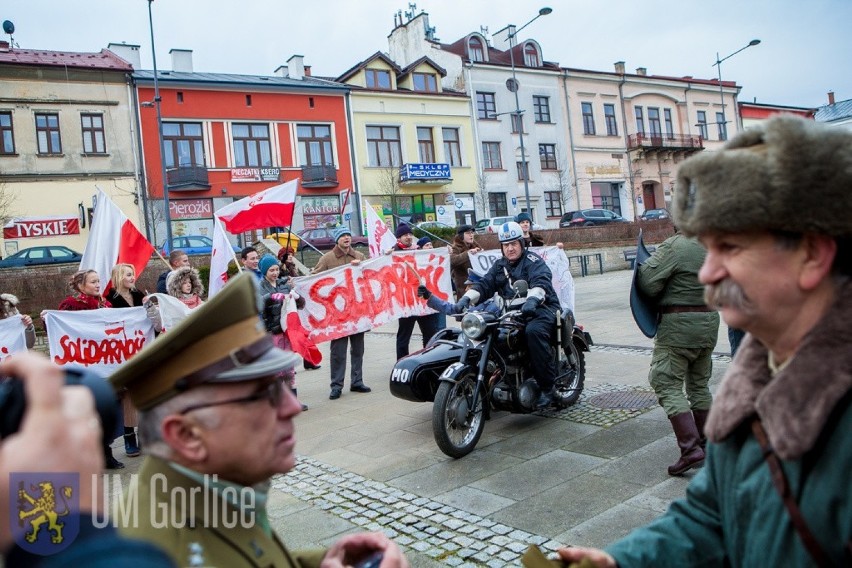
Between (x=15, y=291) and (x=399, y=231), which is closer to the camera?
(x=399, y=231)

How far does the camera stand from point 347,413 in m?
7.50

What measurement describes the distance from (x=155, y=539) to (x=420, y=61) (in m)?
41.2

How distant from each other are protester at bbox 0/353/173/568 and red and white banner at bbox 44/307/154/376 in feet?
21.3

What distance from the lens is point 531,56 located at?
151 ft

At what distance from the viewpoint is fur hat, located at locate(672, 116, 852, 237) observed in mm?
1376

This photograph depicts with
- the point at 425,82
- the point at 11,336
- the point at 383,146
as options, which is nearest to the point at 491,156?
the point at 425,82

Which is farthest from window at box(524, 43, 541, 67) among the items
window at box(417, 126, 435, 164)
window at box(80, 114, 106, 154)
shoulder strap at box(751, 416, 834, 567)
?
shoulder strap at box(751, 416, 834, 567)

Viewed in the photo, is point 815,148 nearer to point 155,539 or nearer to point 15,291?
point 155,539

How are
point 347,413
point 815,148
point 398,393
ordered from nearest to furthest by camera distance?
point 815,148, point 398,393, point 347,413

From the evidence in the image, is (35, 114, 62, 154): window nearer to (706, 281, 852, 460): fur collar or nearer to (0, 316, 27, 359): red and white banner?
(0, 316, 27, 359): red and white banner

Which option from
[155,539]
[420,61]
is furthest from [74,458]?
[420,61]

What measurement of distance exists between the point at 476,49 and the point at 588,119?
9.36 meters

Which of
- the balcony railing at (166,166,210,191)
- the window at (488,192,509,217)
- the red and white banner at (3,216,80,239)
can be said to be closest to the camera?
the red and white banner at (3,216,80,239)

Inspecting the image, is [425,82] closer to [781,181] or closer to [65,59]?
[65,59]
